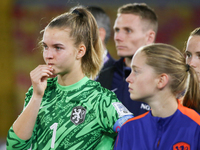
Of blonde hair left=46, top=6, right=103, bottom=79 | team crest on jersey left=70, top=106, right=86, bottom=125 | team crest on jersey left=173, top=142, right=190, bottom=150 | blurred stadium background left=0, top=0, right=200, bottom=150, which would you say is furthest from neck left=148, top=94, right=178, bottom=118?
blurred stadium background left=0, top=0, right=200, bottom=150

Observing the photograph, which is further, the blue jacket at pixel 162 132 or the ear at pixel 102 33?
the ear at pixel 102 33

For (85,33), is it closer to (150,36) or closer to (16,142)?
(16,142)

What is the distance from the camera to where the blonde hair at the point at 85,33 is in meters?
1.94

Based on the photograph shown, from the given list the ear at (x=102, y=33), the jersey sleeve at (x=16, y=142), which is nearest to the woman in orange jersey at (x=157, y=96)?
the jersey sleeve at (x=16, y=142)

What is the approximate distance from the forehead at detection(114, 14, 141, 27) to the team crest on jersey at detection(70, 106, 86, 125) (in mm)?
1372

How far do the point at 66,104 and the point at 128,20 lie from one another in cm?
142

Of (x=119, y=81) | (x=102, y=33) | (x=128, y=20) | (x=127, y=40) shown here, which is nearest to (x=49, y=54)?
(x=119, y=81)

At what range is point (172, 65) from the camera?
5.47 feet

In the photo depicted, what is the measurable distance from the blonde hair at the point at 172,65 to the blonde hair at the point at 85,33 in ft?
1.40

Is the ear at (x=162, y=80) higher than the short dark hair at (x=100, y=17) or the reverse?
the reverse

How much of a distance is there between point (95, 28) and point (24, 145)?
855 millimetres

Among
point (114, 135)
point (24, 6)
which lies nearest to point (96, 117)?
point (114, 135)

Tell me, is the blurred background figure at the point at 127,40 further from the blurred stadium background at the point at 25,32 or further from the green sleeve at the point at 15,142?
the blurred stadium background at the point at 25,32

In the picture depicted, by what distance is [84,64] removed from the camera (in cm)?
203
